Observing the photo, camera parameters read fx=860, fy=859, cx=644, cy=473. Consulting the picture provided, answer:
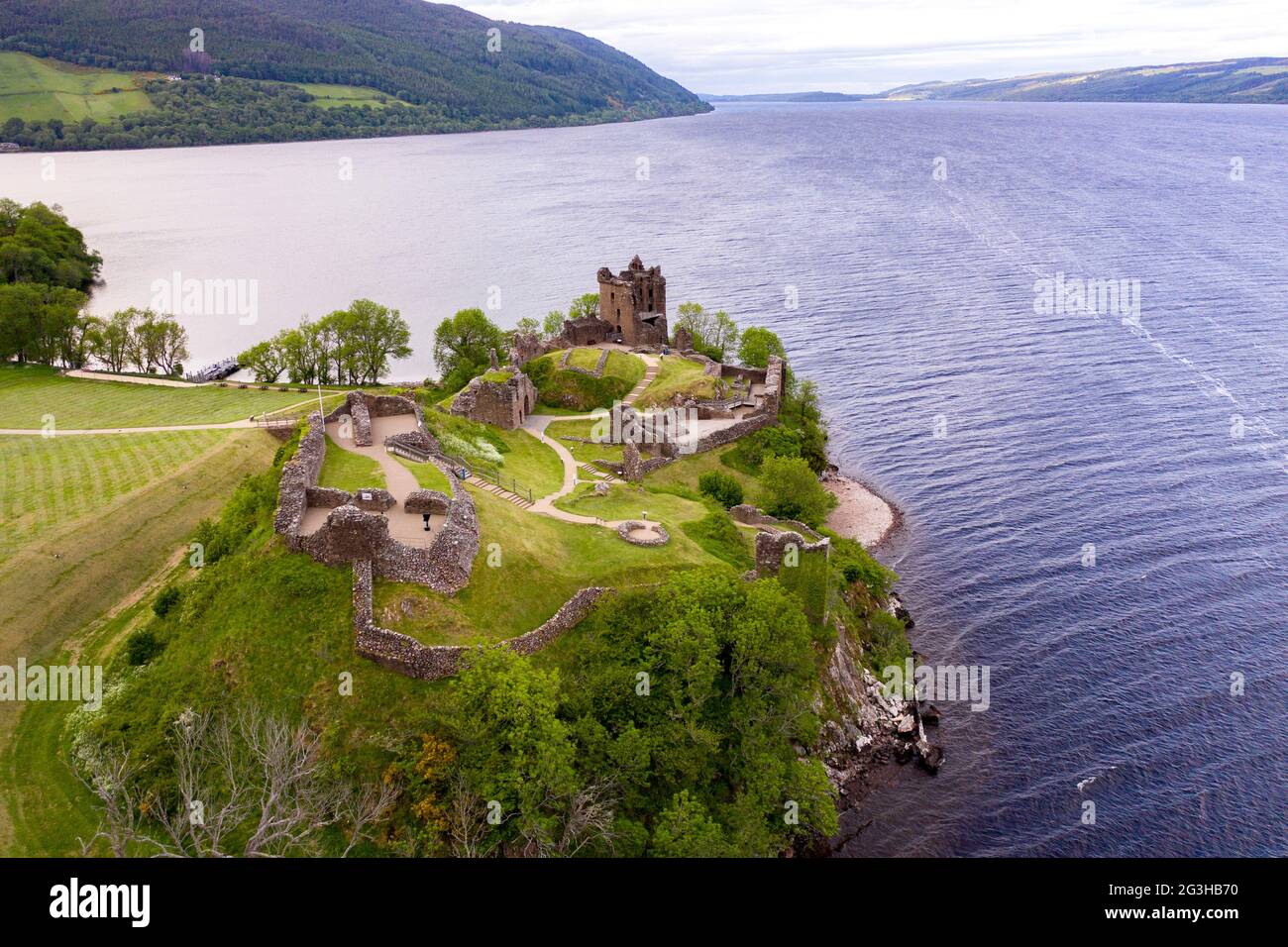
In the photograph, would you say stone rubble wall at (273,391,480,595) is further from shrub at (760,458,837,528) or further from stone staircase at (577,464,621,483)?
shrub at (760,458,837,528)

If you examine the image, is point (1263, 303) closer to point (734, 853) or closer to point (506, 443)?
point (506, 443)

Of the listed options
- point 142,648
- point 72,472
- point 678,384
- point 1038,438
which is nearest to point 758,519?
point 678,384

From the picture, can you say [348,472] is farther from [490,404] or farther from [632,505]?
[490,404]

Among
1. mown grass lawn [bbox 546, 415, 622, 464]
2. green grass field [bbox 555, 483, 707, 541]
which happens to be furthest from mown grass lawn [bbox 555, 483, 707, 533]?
mown grass lawn [bbox 546, 415, 622, 464]

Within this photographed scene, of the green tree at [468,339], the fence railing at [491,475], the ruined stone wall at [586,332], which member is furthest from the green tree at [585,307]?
the fence railing at [491,475]

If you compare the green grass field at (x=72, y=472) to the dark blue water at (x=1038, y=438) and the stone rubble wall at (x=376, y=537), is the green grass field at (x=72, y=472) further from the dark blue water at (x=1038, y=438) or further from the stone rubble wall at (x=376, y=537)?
the dark blue water at (x=1038, y=438)
